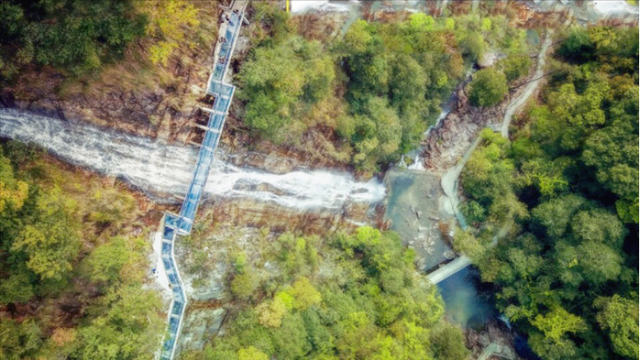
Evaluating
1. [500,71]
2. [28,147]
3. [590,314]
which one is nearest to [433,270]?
[590,314]

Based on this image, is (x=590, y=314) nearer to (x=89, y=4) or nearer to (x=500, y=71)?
(x=500, y=71)

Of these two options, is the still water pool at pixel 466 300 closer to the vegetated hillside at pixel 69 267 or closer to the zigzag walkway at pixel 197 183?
the zigzag walkway at pixel 197 183

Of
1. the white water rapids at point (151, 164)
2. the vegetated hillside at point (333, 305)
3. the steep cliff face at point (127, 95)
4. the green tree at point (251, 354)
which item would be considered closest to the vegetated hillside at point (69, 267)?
the white water rapids at point (151, 164)

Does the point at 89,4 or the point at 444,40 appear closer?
the point at 89,4

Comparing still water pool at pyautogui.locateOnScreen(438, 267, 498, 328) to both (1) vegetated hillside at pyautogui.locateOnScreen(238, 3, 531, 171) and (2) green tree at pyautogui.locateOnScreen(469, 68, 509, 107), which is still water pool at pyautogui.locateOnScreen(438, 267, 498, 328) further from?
(2) green tree at pyautogui.locateOnScreen(469, 68, 509, 107)

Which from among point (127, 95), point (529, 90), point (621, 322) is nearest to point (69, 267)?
point (127, 95)

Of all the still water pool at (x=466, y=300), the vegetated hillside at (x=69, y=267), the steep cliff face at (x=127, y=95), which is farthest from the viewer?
the still water pool at (x=466, y=300)

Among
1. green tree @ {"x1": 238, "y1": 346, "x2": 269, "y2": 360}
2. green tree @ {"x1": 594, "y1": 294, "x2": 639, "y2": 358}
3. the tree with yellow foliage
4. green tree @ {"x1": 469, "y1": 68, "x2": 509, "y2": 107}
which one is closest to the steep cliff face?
the tree with yellow foliage
